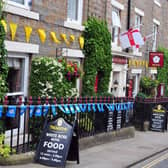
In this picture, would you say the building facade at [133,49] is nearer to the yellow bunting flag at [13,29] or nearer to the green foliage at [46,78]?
the green foliage at [46,78]

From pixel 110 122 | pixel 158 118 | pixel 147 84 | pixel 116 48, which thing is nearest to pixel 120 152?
pixel 110 122

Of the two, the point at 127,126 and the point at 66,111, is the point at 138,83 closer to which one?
the point at 127,126

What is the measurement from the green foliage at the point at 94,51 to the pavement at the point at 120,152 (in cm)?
241

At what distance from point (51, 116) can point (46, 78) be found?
1.33 meters

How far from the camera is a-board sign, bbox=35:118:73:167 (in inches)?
332

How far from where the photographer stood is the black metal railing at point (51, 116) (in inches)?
335

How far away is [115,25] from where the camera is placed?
16938mm

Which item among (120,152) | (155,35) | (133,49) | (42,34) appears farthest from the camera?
(155,35)

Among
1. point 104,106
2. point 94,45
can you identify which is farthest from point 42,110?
point 94,45

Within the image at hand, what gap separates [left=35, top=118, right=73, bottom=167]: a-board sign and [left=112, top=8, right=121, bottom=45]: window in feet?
29.5

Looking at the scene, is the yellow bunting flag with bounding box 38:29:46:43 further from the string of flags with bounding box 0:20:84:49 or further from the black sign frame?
the black sign frame

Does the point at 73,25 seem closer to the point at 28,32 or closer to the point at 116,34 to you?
the point at 28,32

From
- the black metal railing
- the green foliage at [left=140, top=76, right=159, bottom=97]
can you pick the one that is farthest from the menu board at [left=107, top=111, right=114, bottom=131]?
the green foliage at [left=140, top=76, right=159, bottom=97]

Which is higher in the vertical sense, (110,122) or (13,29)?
(13,29)
